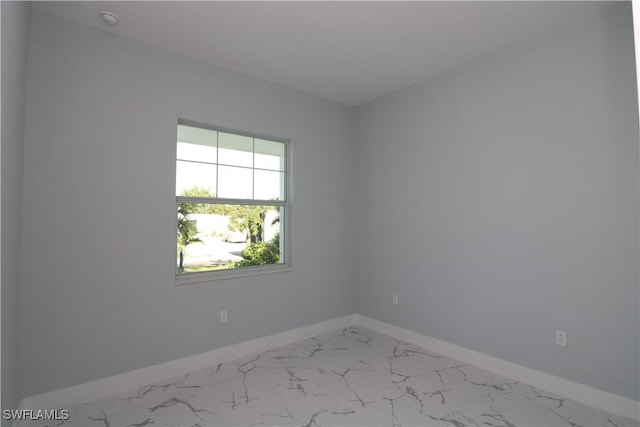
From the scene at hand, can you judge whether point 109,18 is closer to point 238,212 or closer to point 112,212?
point 112,212

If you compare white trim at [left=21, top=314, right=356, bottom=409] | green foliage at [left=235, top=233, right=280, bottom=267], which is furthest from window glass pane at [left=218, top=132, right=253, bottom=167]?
white trim at [left=21, top=314, right=356, bottom=409]

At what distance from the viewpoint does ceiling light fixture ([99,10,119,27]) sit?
7.41 ft

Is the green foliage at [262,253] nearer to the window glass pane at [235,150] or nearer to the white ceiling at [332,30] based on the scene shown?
the window glass pane at [235,150]

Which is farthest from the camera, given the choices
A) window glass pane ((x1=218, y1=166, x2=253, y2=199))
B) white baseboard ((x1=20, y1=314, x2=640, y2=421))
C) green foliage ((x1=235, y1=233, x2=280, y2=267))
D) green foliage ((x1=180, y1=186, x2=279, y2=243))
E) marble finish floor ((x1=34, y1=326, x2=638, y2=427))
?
green foliage ((x1=235, y1=233, x2=280, y2=267))

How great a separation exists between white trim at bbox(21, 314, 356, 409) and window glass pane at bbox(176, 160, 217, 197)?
148 centimetres

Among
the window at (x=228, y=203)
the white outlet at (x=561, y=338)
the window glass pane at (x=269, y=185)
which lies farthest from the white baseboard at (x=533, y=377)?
the window glass pane at (x=269, y=185)

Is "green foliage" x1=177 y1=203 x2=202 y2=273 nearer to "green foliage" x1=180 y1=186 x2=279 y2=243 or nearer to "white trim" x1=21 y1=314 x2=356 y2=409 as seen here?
"green foliage" x1=180 y1=186 x2=279 y2=243

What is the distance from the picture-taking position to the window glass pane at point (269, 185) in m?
3.41

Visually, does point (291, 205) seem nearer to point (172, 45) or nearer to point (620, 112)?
point (172, 45)

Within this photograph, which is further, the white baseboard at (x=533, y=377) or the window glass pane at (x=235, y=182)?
the window glass pane at (x=235, y=182)

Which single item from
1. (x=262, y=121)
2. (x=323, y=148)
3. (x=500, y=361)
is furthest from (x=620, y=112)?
(x=262, y=121)

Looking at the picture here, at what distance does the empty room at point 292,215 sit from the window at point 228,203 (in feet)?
0.07

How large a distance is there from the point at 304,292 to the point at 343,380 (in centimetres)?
119

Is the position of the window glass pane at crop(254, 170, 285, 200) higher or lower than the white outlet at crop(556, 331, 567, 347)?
higher
